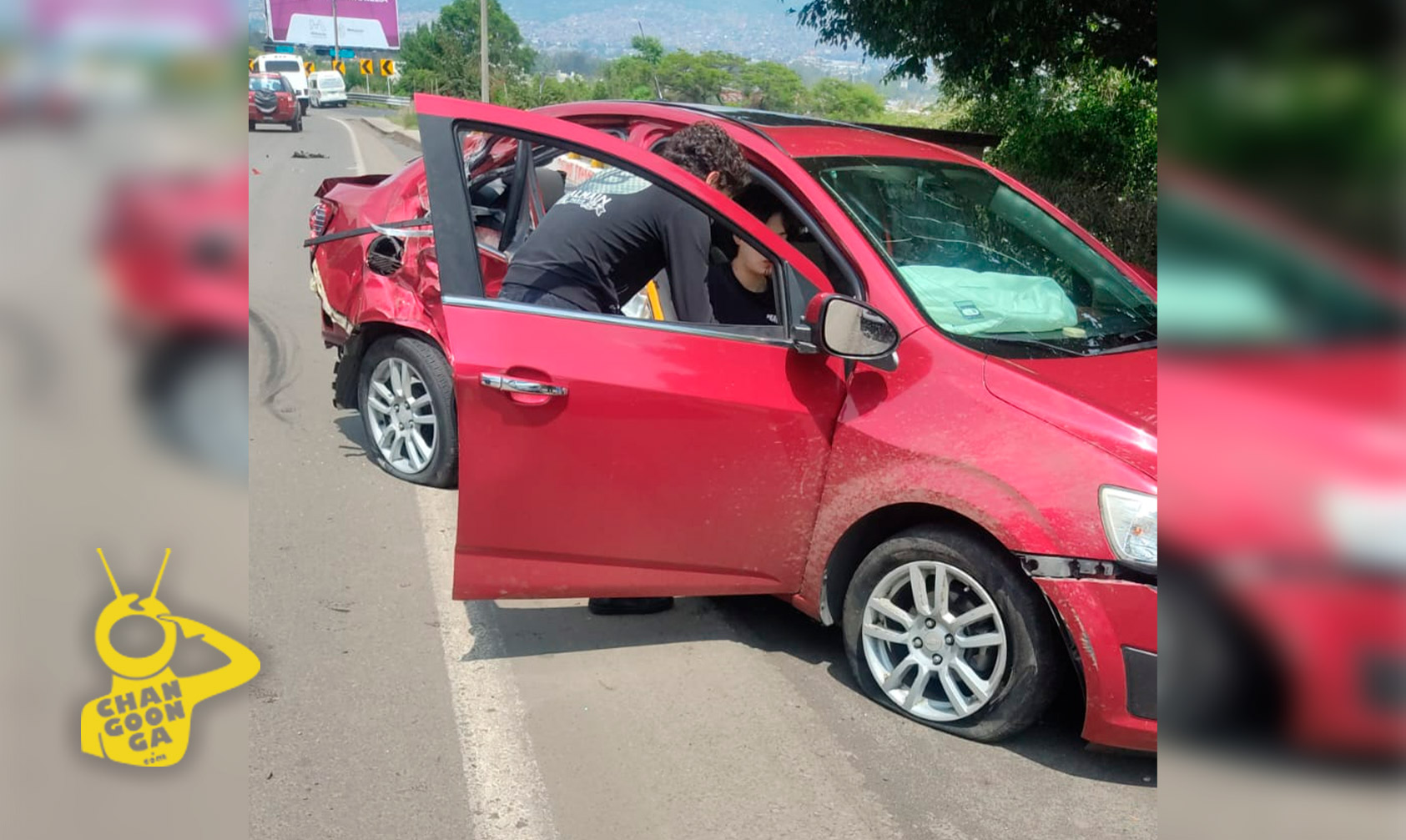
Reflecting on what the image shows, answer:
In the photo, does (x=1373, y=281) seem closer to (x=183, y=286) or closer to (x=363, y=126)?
(x=183, y=286)

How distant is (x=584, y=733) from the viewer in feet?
11.4

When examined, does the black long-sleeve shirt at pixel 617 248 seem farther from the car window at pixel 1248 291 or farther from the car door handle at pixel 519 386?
the car window at pixel 1248 291

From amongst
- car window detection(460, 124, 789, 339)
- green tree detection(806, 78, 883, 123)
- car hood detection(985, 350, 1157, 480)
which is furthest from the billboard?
car hood detection(985, 350, 1157, 480)

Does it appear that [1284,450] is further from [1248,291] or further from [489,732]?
[489,732]

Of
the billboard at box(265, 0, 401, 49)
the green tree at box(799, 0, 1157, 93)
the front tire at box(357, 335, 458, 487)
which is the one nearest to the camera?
the front tire at box(357, 335, 458, 487)

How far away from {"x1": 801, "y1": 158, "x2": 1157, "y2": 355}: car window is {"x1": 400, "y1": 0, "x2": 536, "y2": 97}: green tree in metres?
32.9

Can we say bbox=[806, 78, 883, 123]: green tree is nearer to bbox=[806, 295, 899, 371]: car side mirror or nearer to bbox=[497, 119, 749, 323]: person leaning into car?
bbox=[497, 119, 749, 323]: person leaning into car

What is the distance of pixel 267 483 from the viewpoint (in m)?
5.56

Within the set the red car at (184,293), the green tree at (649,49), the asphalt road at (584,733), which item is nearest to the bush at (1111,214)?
the asphalt road at (584,733)

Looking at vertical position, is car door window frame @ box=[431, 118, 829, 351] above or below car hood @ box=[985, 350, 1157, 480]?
above

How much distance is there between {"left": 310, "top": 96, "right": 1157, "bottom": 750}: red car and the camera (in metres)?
3.15

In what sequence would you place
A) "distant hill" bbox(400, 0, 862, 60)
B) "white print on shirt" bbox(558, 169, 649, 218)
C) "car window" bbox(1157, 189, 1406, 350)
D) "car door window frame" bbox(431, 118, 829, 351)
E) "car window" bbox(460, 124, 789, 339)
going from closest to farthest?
"car window" bbox(1157, 189, 1406, 350) < "car door window frame" bbox(431, 118, 829, 351) < "car window" bbox(460, 124, 789, 339) < "white print on shirt" bbox(558, 169, 649, 218) < "distant hill" bbox(400, 0, 862, 60)

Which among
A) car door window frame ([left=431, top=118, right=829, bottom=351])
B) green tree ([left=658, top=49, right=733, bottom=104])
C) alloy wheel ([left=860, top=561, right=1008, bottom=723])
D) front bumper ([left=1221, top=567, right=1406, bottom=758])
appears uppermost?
green tree ([left=658, top=49, right=733, bottom=104])

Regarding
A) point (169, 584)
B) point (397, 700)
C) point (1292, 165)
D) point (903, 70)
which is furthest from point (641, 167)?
point (903, 70)
